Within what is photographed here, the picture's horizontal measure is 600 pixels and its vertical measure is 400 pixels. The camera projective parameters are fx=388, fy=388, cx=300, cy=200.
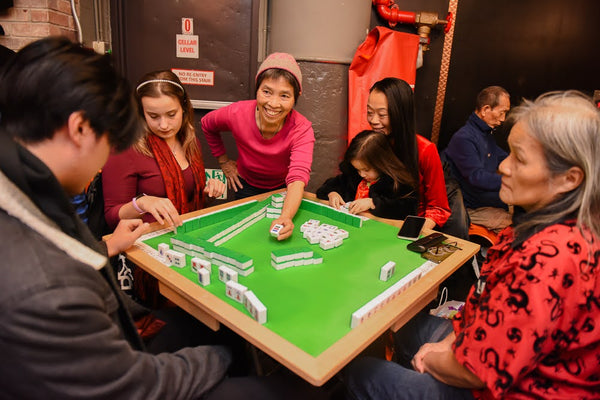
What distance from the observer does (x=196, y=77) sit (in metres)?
3.90

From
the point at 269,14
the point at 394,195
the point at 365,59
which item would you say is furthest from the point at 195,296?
the point at 269,14

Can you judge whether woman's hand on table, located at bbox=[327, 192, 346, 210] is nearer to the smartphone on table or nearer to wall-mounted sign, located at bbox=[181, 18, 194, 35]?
the smartphone on table

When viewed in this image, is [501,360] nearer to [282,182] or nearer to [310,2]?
[282,182]

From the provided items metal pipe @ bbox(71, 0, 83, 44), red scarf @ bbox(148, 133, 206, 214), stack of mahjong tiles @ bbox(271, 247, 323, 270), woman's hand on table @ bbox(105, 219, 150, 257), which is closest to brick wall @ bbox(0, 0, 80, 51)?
metal pipe @ bbox(71, 0, 83, 44)

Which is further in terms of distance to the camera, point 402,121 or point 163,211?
point 402,121

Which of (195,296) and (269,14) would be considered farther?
(269,14)

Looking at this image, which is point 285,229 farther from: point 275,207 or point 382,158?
point 382,158

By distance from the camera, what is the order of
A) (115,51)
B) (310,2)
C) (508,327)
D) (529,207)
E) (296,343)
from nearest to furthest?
(508,327)
(296,343)
(529,207)
(310,2)
(115,51)

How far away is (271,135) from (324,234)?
100cm

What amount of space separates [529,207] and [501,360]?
0.53 m

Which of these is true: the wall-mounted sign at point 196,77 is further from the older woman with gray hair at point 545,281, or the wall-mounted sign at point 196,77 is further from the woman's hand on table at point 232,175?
the older woman with gray hair at point 545,281

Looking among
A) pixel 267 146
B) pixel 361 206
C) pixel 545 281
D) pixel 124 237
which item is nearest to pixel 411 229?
pixel 361 206

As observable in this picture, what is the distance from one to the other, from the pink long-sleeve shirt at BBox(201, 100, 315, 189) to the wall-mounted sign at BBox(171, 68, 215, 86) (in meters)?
1.23

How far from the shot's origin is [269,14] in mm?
3768
